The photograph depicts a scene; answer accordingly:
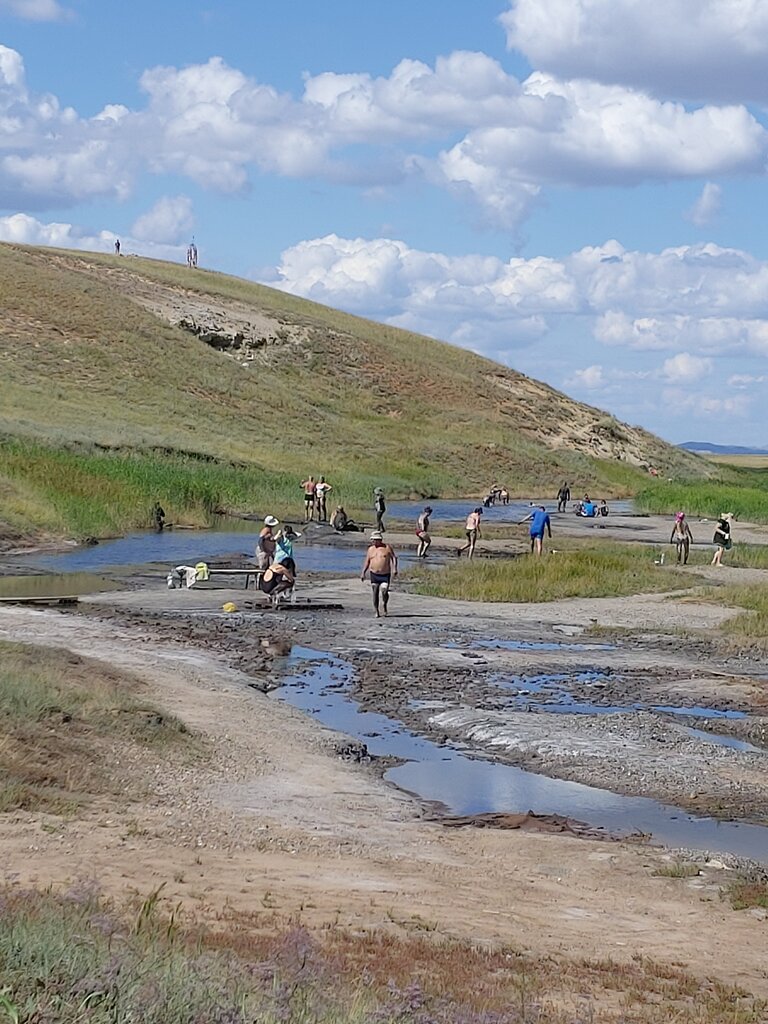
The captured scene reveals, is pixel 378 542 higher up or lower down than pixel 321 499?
lower down

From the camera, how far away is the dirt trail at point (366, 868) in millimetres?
9453

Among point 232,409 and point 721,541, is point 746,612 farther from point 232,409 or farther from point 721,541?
point 232,409

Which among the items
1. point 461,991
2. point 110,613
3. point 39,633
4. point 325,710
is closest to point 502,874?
→ point 461,991

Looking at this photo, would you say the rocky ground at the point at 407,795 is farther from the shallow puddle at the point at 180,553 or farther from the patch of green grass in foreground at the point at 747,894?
the shallow puddle at the point at 180,553

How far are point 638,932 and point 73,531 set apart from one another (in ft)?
112

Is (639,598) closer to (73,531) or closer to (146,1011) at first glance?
(73,531)

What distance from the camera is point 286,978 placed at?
7211 mm

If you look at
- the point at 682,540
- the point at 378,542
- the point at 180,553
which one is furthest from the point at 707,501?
the point at 378,542

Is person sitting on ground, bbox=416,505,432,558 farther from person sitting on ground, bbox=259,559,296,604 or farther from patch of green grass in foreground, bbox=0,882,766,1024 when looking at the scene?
patch of green grass in foreground, bbox=0,882,766,1024

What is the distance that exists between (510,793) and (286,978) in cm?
770

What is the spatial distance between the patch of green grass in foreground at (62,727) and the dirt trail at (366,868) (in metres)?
0.51

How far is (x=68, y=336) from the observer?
278 ft

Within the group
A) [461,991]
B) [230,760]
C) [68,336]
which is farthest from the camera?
[68,336]

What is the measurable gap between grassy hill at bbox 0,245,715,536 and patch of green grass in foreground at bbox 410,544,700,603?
13.7m
